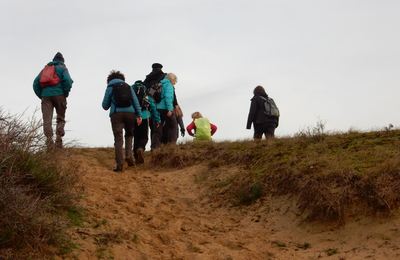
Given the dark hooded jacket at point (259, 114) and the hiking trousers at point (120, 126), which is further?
the dark hooded jacket at point (259, 114)

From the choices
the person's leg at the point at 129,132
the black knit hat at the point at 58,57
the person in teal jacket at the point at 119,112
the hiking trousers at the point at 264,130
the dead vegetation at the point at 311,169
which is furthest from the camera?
the hiking trousers at the point at 264,130

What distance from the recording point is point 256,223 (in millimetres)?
7496

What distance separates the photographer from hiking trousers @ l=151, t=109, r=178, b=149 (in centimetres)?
1180

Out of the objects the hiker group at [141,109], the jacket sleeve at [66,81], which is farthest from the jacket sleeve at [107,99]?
the jacket sleeve at [66,81]

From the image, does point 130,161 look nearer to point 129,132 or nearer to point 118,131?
point 129,132

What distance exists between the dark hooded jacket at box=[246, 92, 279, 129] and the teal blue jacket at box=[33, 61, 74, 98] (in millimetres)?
4233

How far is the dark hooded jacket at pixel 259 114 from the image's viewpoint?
482 inches

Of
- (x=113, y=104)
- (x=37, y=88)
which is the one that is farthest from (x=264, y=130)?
(x=37, y=88)

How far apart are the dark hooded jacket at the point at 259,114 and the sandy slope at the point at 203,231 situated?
387 cm

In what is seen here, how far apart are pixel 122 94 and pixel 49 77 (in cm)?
139

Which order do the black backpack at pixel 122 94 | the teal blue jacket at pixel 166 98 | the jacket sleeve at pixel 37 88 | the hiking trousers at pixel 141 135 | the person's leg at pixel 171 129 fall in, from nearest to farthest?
the black backpack at pixel 122 94 → the jacket sleeve at pixel 37 88 → the hiking trousers at pixel 141 135 → the teal blue jacket at pixel 166 98 → the person's leg at pixel 171 129

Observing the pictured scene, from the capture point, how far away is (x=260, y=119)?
12266 millimetres

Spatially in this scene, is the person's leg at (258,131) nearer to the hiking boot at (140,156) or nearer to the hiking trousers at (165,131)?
the hiking trousers at (165,131)

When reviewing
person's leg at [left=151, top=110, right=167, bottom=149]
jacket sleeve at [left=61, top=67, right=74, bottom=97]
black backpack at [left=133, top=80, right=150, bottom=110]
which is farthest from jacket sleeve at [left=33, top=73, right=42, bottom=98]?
person's leg at [left=151, top=110, right=167, bottom=149]
